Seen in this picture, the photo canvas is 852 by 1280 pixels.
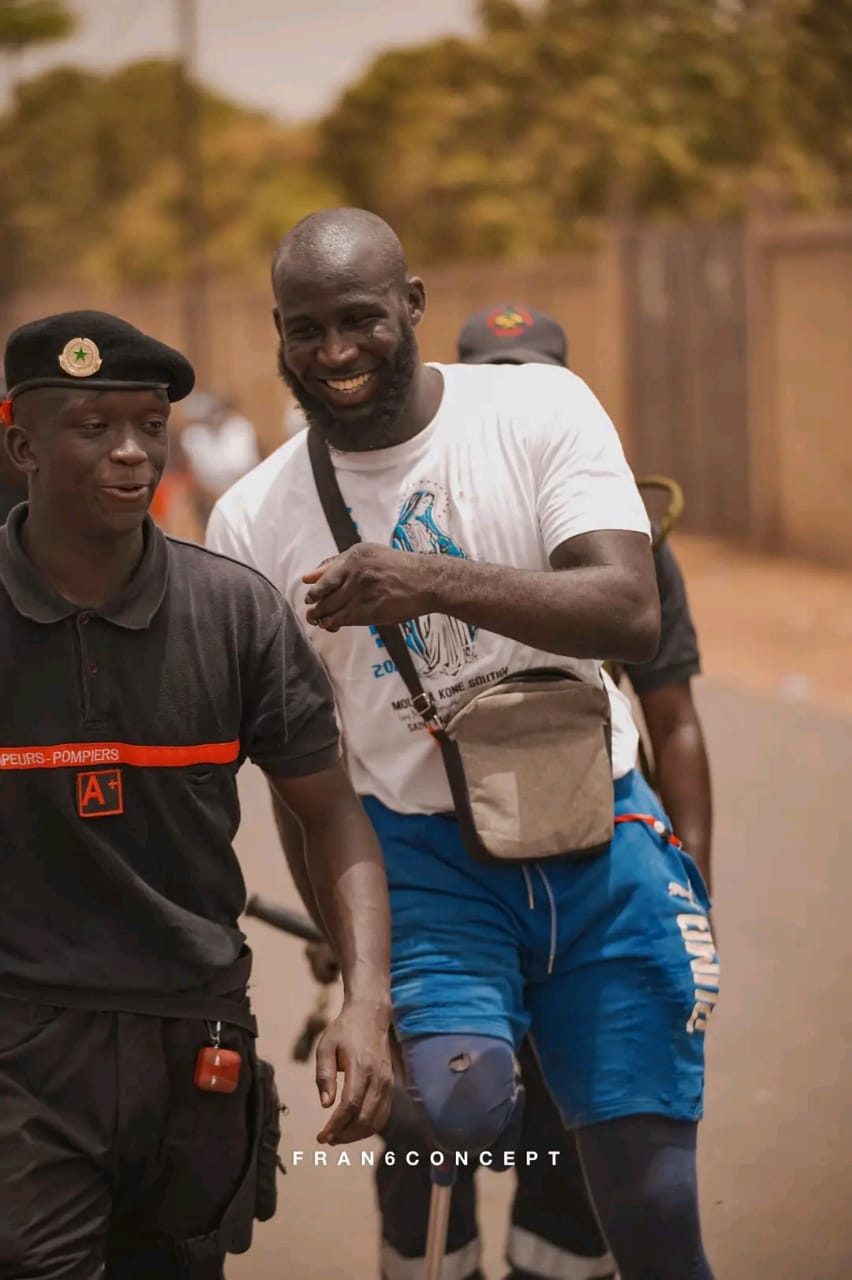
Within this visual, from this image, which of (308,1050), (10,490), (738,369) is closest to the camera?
(10,490)

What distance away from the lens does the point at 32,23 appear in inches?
2564

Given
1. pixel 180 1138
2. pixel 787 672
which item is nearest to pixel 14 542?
pixel 180 1138

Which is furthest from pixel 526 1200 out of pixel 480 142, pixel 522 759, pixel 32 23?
pixel 32 23

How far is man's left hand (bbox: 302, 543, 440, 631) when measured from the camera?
312 centimetres

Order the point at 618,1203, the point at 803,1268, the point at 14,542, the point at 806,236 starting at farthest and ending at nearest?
1. the point at 806,236
2. the point at 803,1268
3. the point at 618,1203
4. the point at 14,542

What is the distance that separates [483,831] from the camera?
3654 millimetres

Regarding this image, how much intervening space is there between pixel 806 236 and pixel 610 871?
15823 millimetres

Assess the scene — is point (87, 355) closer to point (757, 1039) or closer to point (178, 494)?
point (757, 1039)

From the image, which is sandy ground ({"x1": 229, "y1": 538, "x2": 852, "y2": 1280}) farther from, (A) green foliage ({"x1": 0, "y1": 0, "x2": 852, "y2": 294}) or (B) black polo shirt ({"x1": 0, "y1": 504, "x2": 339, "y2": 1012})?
(A) green foliage ({"x1": 0, "y1": 0, "x2": 852, "y2": 294})

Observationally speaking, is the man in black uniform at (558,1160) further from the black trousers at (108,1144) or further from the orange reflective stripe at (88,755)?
the orange reflective stripe at (88,755)

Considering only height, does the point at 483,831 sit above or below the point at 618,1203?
above

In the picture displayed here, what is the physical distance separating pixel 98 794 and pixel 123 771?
0.05 metres

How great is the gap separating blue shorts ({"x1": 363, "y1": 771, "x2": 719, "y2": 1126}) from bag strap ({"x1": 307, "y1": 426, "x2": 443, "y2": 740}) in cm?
21

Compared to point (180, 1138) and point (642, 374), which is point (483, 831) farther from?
point (642, 374)
